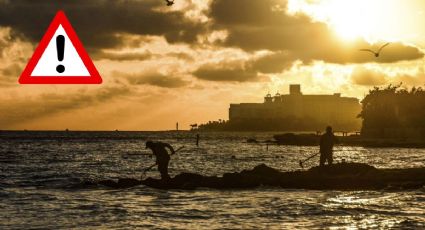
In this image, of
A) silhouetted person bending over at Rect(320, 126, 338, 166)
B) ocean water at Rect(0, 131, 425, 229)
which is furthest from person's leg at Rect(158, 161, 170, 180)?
silhouetted person bending over at Rect(320, 126, 338, 166)

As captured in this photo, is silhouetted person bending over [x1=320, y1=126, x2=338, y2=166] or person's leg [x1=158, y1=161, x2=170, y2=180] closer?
person's leg [x1=158, y1=161, x2=170, y2=180]

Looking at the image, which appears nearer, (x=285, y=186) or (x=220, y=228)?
(x=220, y=228)

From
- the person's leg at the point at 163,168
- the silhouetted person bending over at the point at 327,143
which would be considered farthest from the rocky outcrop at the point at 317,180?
the silhouetted person bending over at the point at 327,143

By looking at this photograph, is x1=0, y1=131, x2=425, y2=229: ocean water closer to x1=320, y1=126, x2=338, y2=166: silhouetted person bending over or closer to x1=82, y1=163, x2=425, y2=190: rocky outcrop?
x1=82, y1=163, x2=425, y2=190: rocky outcrop

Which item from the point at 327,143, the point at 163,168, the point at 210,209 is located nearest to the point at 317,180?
the point at 327,143

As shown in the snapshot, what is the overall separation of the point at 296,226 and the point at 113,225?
5.81 m

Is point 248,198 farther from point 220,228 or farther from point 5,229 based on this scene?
point 5,229

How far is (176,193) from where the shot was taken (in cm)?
2831

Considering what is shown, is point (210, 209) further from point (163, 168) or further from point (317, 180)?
point (317, 180)

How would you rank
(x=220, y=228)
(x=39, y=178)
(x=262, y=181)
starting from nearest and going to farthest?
(x=220, y=228), (x=262, y=181), (x=39, y=178)

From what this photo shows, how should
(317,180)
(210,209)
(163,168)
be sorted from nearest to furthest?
(210,209) → (317,180) → (163,168)

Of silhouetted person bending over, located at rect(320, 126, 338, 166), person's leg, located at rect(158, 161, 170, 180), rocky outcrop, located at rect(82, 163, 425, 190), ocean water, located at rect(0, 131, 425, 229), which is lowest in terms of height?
ocean water, located at rect(0, 131, 425, 229)

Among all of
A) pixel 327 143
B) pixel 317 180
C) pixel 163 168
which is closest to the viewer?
pixel 317 180

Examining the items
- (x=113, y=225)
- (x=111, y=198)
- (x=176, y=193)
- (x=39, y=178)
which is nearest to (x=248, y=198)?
(x=176, y=193)
